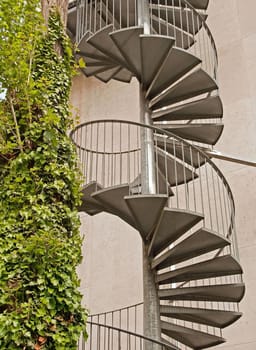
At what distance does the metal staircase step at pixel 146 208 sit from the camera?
4.50 meters

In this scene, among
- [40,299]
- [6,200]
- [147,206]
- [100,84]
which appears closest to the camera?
[40,299]

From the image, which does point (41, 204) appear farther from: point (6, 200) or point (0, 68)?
point (0, 68)

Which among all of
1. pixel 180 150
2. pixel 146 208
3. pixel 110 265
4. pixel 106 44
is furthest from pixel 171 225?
pixel 110 265

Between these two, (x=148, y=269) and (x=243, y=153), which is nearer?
(x=148, y=269)

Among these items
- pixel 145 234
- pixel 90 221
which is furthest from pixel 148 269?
pixel 90 221

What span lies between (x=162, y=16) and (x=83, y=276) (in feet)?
12.3

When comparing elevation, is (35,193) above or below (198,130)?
below

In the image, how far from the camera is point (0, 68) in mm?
3938

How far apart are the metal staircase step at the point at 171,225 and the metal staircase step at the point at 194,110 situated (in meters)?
1.44

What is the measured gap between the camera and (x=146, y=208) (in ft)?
15.1

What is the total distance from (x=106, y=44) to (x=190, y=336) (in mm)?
3171

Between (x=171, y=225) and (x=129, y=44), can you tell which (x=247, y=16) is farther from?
(x=171, y=225)

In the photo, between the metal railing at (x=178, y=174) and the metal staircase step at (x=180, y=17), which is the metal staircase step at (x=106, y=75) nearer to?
the metal railing at (x=178, y=174)

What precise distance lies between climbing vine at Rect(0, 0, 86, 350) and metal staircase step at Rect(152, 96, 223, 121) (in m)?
1.49
